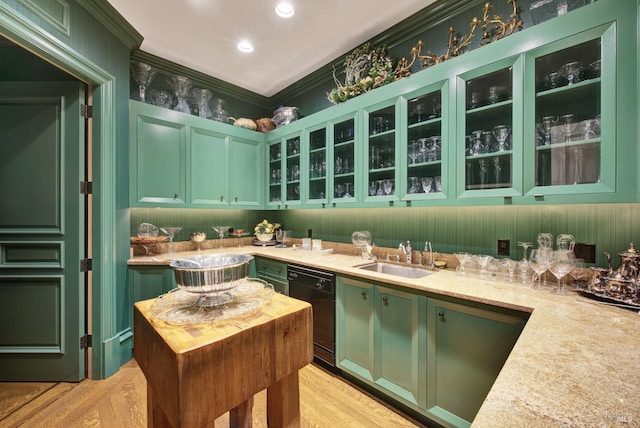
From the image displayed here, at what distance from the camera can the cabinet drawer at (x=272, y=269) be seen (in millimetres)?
2754

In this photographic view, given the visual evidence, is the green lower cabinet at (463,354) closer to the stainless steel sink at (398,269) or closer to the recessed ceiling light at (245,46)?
the stainless steel sink at (398,269)

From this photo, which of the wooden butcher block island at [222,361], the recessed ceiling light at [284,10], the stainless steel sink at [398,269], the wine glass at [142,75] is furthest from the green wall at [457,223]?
the recessed ceiling light at [284,10]

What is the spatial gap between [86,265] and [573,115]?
12.2ft

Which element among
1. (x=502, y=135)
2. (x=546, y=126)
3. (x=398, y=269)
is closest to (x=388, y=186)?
(x=398, y=269)

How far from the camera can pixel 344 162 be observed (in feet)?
9.00

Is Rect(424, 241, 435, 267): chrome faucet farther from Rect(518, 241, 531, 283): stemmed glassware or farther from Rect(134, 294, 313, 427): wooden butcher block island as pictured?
Rect(134, 294, 313, 427): wooden butcher block island

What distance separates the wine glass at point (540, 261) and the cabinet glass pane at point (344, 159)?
1.46 meters

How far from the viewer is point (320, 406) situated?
6.37 ft

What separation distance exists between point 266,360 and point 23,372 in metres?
2.71

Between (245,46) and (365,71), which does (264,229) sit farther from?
(365,71)

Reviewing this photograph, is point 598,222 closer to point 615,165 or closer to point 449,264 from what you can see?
point 615,165

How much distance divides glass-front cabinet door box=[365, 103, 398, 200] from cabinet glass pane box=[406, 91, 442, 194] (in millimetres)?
136

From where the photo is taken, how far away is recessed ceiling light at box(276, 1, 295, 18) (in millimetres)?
2230

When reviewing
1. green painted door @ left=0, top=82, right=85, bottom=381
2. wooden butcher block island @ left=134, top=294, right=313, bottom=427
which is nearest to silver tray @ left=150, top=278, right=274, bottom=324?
wooden butcher block island @ left=134, top=294, right=313, bottom=427
